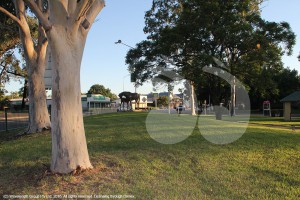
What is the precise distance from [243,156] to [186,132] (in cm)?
360

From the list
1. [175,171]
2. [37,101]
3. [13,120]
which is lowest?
[175,171]

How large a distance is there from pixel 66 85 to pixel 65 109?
474 mm

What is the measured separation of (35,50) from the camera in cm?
1494

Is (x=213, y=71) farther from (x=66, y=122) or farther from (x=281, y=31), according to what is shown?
(x=66, y=122)

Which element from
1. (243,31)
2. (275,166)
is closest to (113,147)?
(275,166)

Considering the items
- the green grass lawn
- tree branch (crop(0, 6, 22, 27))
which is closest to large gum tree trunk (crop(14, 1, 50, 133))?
tree branch (crop(0, 6, 22, 27))

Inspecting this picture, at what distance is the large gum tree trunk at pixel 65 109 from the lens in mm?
5996

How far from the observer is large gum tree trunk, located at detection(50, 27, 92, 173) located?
6.00 meters

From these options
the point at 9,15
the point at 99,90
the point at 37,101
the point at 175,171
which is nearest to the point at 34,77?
the point at 37,101

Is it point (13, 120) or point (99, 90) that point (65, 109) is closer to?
point (13, 120)

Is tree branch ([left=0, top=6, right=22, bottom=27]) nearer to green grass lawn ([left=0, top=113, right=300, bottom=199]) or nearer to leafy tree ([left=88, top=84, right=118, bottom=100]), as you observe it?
green grass lawn ([left=0, top=113, right=300, bottom=199])

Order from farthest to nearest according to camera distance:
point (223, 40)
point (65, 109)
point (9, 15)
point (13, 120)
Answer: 1. point (223, 40)
2. point (13, 120)
3. point (9, 15)
4. point (65, 109)

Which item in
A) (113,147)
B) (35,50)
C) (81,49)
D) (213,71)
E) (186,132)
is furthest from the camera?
(213,71)

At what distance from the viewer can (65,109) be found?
6062 mm
